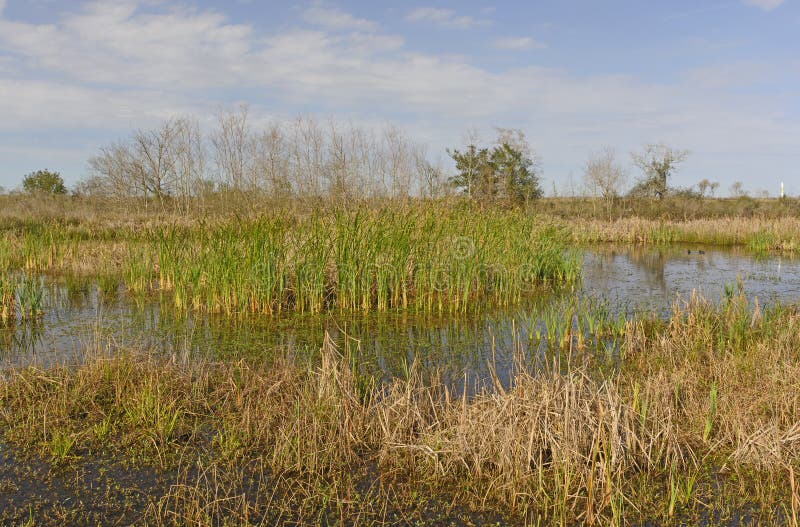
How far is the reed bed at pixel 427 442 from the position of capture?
2.98 m

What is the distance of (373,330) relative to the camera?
22.3 feet

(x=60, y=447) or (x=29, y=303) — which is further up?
(x=29, y=303)

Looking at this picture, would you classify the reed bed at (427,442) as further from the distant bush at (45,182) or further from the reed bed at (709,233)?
the distant bush at (45,182)

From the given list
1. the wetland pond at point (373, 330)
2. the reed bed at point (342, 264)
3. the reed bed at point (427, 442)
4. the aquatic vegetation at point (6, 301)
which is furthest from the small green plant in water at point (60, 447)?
the aquatic vegetation at point (6, 301)

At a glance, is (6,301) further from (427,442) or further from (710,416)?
(710,416)

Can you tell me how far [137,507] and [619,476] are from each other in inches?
98.9

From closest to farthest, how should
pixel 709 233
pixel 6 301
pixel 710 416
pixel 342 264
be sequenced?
1. pixel 710 416
2. pixel 6 301
3. pixel 342 264
4. pixel 709 233

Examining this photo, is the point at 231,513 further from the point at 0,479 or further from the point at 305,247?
the point at 305,247

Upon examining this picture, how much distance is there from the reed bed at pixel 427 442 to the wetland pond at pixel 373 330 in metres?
0.63

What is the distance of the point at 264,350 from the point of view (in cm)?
580

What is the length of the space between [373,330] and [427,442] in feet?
Result: 11.2

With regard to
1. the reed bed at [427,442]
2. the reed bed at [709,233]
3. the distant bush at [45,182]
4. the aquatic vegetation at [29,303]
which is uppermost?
the distant bush at [45,182]

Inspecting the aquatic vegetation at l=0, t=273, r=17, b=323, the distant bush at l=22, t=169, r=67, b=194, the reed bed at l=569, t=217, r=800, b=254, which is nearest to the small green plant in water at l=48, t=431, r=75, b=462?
the aquatic vegetation at l=0, t=273, r=17, b=323

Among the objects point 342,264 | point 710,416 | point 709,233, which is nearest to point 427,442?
point 710,416
